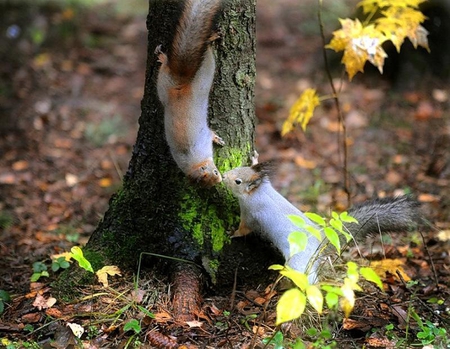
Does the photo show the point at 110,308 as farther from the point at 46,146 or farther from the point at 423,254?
the point at 46,146

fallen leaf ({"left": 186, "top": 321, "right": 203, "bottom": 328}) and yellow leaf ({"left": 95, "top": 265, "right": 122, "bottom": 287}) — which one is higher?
yellow leaf ({"left": 95, "top": 265, "right": 122, "bottom": 287})

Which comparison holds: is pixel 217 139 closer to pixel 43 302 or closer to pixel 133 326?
pixel 133 326

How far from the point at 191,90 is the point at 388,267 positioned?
1678mm

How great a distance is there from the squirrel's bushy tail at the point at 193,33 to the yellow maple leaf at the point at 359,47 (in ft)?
2.66

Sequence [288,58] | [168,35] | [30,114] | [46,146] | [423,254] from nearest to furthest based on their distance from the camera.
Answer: [168,35] → [423,254] → [46,146] → [30,114] → [288,58]

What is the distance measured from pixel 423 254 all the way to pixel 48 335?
2.59 metres

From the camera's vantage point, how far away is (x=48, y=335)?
319cm

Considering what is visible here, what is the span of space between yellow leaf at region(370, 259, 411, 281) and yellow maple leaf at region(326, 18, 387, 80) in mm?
1239

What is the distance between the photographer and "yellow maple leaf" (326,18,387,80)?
3740 mm

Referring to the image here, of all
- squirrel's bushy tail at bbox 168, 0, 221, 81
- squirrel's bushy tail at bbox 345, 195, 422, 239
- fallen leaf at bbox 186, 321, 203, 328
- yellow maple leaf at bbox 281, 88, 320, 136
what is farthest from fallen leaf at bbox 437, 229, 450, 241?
squirrel's bushy tail at bbox 168, 0, 221, 81

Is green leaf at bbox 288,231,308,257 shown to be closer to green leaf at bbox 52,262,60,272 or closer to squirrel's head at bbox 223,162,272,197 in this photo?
squirrel's head at bbox 223,162,272,197

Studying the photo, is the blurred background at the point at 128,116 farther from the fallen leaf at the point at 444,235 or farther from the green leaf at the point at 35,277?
the fallen leaf at the point at 444,235

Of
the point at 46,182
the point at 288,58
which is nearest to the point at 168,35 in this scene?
the point at 46,182

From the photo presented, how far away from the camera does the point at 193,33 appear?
3375 mm
